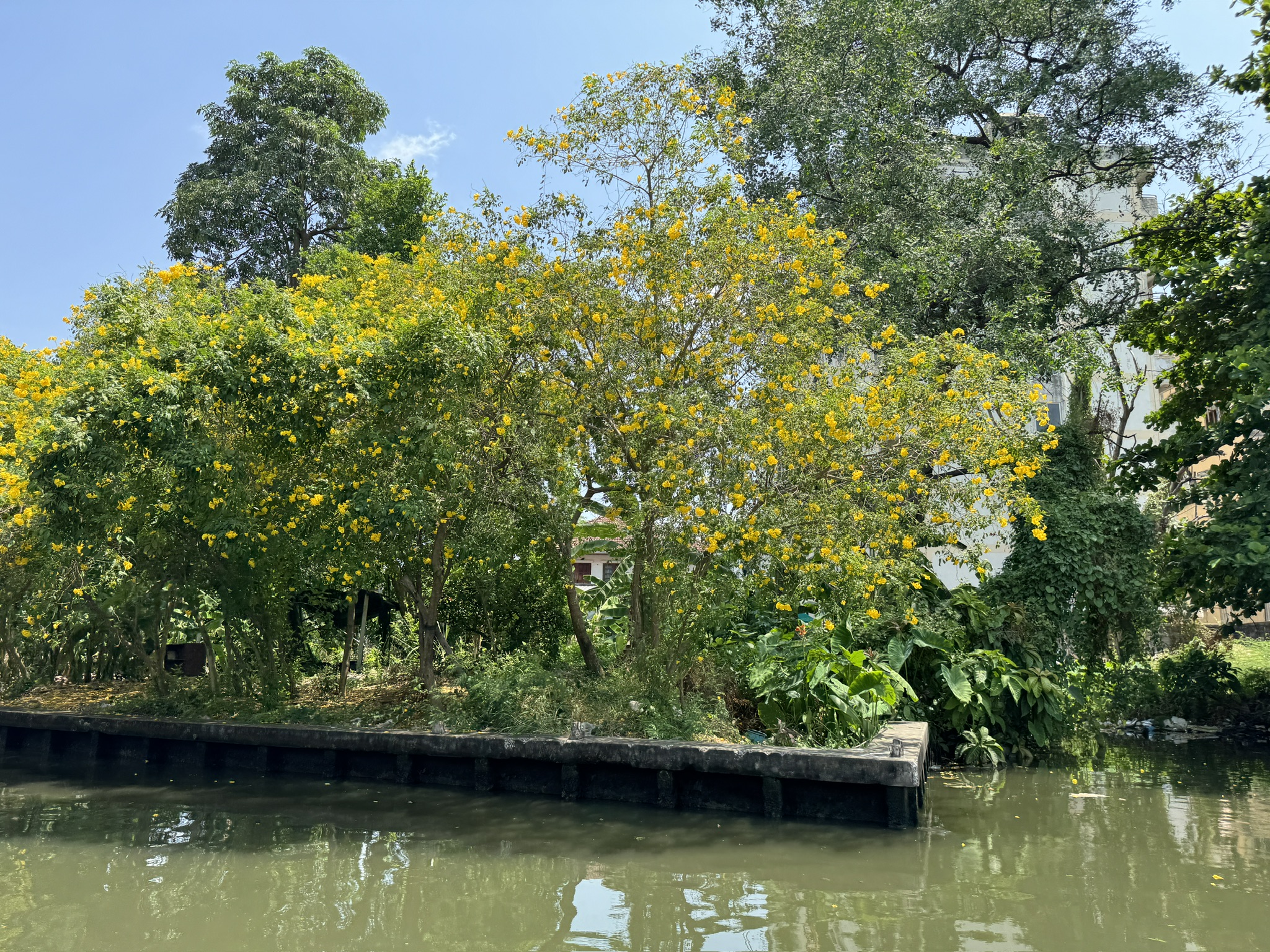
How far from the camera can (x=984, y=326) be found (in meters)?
15.3

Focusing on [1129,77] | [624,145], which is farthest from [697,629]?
[1129,77]

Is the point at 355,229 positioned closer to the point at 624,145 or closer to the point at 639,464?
the point at 624,145

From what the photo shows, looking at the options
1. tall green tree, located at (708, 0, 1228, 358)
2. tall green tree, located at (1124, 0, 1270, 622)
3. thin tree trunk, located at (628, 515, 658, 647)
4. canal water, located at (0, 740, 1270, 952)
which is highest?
tall green tree, located at (708, 0, 1228, 358)

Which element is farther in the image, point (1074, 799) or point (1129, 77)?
point (1129, 77)

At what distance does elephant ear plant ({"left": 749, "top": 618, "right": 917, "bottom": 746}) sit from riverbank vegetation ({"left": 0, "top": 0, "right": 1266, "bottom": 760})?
3 cm

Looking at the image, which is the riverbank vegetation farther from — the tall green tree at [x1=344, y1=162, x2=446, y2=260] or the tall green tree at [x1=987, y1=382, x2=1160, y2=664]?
the tall green tree at [x1=344, y1=162, x2=446, y2=260]

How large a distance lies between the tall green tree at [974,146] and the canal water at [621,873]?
309 inches

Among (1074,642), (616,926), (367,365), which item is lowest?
(616,926)

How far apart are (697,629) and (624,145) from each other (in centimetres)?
543

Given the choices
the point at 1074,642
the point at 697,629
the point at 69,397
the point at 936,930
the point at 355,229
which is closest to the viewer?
the point at 936,930

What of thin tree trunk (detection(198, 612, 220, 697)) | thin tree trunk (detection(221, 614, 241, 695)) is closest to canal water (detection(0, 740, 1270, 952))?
thin tree trunk (detection(221, 614, 241, 695))

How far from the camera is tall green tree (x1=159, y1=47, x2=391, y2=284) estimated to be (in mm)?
24703

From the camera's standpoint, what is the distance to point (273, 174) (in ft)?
81.2

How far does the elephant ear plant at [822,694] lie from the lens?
888 centimetres
